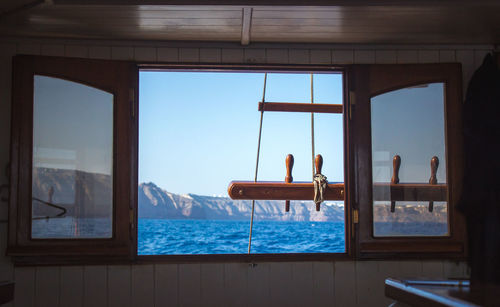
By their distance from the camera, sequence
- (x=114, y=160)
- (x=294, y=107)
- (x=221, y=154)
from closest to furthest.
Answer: (x=114, y=160), (x=294, y=107), (x=221, y=154)

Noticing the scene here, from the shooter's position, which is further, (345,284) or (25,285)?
(345,284)

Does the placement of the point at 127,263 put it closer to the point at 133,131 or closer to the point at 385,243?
the point at 133,131

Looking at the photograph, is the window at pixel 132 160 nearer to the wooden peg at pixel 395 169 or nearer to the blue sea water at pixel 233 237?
the wooden peg at pixel 395 169

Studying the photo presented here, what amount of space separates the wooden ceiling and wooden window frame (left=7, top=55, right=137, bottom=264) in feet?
0.69

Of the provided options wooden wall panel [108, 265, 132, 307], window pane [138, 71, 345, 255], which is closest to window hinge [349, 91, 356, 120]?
wooden wall panel [108, 265, 132, 307]

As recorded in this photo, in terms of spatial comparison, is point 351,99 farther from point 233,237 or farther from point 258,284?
point 233,237

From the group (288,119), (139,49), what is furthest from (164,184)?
(139,49)

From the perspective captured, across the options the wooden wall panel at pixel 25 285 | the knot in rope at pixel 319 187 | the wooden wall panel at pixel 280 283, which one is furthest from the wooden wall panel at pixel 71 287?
the knot in rope at pixel 319 187

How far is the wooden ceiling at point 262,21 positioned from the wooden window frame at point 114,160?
21 centimetres

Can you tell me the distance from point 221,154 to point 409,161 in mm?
21329

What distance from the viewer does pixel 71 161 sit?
3.00m

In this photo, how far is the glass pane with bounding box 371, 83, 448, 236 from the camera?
3133mm

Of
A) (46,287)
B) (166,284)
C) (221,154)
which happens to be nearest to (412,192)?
(166,284)

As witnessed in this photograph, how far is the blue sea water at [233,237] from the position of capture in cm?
1956
